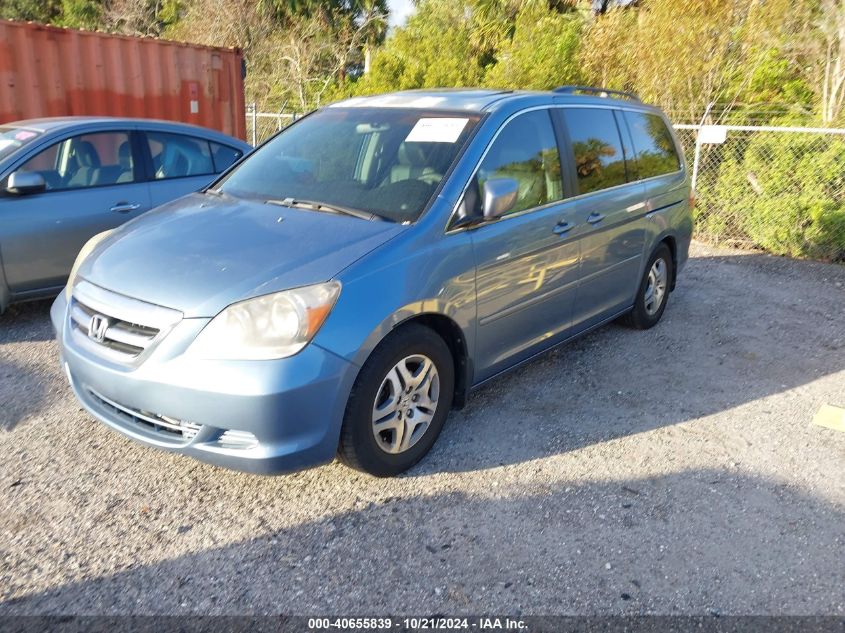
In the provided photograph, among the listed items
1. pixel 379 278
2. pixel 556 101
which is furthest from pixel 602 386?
pixel 379 278

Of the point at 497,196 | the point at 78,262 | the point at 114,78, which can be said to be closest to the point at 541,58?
the point at 114,78

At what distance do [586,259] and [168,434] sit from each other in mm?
2721

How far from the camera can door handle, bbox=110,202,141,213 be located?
5.61 metres

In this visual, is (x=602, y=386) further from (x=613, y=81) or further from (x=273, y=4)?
(x=273, y=4)

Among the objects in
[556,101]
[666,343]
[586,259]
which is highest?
[556,101]

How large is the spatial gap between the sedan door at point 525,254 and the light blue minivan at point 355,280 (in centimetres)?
1

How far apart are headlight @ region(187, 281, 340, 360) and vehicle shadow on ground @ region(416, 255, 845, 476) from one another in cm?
105

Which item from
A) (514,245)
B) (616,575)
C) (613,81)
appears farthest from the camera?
(613,81)

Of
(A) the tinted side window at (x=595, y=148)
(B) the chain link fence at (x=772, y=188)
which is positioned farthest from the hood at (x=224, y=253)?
(B) the chain link fence at (x=772, y=188)

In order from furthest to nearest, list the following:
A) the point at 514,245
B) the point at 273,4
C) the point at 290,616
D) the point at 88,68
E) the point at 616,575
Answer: the point at 273,4 < the point at 88,68 < the point at 514,245 < the point at 616,575 < the point at 290,616

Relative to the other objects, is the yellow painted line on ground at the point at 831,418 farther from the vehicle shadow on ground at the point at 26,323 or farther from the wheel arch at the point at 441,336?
the vehicle shadow on ground at the point at 26,323

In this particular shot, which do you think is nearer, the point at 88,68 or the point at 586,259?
the point at 586,259

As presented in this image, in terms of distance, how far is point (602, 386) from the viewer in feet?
15.3

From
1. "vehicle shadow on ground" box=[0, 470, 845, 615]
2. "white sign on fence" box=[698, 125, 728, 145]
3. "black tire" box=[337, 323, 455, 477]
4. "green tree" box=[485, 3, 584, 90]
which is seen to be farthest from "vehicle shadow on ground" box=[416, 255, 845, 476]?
"green tree" box=[485, 3, 584, 90]
